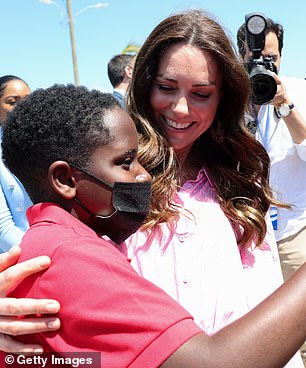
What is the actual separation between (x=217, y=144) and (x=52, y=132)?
0.94 metres

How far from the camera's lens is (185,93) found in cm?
177

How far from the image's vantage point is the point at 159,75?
183cm

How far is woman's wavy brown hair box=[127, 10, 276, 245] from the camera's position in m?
1.76

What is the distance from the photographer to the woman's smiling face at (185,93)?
1.77 m

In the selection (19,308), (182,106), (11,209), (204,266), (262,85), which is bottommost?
(11,209)

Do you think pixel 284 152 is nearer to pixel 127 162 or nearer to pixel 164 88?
pixel 164 88

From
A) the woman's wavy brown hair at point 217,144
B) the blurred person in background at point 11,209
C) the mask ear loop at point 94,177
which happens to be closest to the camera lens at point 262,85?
the woman's wavy brown hair at point 217,144

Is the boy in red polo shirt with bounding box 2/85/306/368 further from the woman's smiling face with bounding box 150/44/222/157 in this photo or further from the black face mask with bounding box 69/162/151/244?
the woman's smiling face with bounding box 150/44/222/157

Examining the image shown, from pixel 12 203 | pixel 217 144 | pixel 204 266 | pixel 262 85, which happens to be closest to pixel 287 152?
pixel 262 85

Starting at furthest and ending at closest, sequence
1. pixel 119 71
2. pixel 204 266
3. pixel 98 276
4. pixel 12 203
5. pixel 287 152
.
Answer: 1. pixel 119 71
2. pixel 287 152
3. pixel 12 203
4. pixel 204 266
5. pixel 98 276

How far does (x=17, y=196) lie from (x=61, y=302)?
7.07 feet

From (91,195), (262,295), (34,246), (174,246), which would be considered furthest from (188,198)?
(34,246)

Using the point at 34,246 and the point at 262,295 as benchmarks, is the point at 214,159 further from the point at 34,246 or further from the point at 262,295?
the point at 34,246

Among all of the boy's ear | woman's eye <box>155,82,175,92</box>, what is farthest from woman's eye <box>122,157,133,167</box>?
woman's eye <box>155,82,175,92</box>
